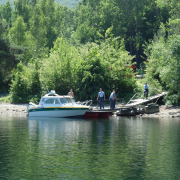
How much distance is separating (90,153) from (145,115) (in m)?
21.2

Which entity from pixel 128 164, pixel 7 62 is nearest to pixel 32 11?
pixel 7 62

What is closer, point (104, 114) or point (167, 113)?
point (104, 114)

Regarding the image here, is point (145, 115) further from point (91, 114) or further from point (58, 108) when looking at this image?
point (58, 108)

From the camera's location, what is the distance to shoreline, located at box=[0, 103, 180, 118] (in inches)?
1468

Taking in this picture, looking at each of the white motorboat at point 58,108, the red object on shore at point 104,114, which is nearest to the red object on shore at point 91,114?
the red object on shore at point 104,114

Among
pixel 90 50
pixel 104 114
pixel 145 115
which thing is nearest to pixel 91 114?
pixel 104 114

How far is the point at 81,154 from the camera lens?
1730 centimetres

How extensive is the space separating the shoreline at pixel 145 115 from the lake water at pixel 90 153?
1092 centimetres

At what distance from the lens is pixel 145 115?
37.9 meters

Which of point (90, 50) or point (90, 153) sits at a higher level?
point (90, 50)

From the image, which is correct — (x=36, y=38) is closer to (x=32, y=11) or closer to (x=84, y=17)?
(x=32, y=11)

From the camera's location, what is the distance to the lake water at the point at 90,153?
1378 centimetres

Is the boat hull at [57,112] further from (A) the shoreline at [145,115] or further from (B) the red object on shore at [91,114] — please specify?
(A) the shoreline at [145,115]

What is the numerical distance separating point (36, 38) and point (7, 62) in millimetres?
22967
